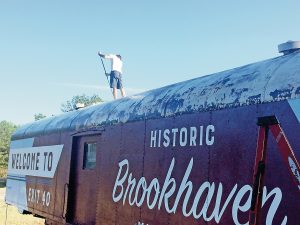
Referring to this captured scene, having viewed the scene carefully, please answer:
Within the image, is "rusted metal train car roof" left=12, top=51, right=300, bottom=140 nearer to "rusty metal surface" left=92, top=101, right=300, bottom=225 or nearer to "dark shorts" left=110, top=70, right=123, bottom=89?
"rusty metal surface" left=92, top=101, right=300, bottom=225

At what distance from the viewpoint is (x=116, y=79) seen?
10539 millimetres

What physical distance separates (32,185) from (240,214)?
22.8 ft

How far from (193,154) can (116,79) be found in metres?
6.57

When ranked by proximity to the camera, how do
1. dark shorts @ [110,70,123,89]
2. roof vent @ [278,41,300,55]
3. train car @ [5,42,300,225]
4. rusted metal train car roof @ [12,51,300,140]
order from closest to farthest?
train car @ [5,42,300,225] → rusted metal train car roof @ [12,51,300,140] → roof vent @ [278,41,300,55] → dark shorts @ [110,70,123,89]

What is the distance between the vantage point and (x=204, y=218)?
13.0 feet

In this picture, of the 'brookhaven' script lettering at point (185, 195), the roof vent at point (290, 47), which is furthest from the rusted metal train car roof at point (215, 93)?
the 'brookhaven' script lettering at point (185, 195)

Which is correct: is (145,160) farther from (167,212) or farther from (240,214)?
(240,214)

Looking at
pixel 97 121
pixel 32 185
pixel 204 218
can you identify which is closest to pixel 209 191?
pixel 204 218

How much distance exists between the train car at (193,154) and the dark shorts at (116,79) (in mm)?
3019

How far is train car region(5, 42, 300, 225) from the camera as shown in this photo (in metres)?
3.24

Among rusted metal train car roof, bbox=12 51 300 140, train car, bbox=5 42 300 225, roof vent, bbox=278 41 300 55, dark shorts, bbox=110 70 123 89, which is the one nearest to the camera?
train car, bbox=5 42 300 225

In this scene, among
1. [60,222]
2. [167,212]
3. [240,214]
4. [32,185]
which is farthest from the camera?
[32,185]

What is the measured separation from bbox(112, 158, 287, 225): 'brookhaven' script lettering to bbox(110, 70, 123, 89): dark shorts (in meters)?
5.04

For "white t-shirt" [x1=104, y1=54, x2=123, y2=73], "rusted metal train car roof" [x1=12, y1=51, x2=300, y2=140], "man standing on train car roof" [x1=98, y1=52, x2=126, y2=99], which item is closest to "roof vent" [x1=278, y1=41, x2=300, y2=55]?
"rusted metal train car roof" [x1=12, y1=51, x2=300, y2=140]
